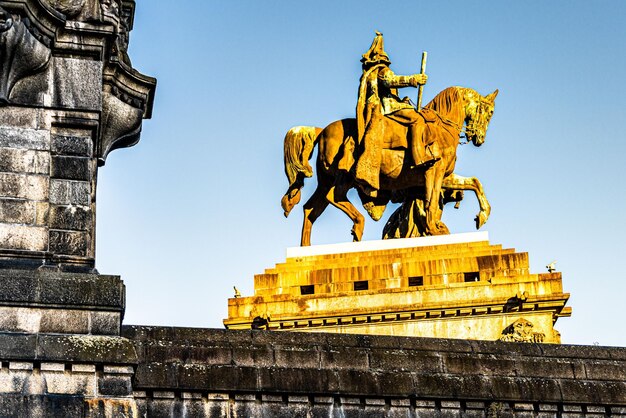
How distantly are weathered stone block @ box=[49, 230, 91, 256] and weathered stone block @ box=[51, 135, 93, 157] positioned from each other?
864mm

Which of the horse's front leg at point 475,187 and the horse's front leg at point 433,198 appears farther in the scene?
the horse's front leg at point 475,187

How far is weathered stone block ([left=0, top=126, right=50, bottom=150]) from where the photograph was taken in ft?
47.1

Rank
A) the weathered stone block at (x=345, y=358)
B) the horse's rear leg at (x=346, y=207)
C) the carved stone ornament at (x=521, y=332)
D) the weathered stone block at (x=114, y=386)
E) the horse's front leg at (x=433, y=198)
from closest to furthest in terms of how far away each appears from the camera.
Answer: the weathered stone block at (x=114, y=386) → the weathered stone block at (x=345, y=358) → the carved stone ornament at (x=521, y=332) → the horse's front leg at (x=433, y=198) → the horse's rear leg at (x=346, y=207)

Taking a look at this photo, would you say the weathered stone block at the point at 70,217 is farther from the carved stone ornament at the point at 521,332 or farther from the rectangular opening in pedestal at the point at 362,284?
the rectangular opening in pedestal at the point at 362,284

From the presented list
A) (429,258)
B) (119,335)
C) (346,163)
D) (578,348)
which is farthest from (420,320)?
(119,335)

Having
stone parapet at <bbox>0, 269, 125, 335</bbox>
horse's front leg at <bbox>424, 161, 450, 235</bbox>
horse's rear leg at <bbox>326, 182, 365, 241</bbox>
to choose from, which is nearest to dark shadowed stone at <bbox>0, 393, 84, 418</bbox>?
stone parapet at <bbox>0, 269, 125, 335</bbox>

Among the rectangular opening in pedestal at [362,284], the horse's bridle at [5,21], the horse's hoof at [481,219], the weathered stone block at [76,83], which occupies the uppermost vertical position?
the horse's hoof at [481,219]

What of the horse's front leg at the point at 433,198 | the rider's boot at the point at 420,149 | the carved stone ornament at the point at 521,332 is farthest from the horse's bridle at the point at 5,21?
the horse's front leg at the point at 433,198

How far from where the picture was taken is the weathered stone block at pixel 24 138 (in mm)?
14367

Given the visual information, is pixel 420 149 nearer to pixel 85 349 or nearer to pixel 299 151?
pixel 299 151

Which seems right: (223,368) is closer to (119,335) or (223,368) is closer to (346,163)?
(119,335)

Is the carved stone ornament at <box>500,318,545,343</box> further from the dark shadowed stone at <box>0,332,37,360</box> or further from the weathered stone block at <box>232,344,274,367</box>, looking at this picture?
the dark shadowed stone at <box>0,332,37,360</box>

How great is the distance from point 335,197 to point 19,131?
28299 millimetres

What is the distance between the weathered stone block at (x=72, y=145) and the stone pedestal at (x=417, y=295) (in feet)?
80.3
